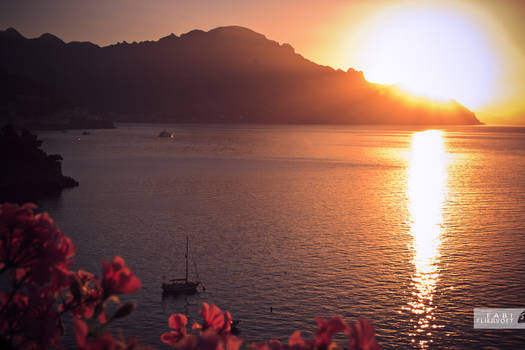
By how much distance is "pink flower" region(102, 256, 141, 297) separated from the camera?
256 cm

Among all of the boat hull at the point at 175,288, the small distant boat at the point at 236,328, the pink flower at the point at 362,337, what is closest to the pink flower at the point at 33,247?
the pink flower at the point at 362,337

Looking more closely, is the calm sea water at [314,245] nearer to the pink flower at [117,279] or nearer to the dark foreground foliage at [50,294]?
the dark foreground foliage at [50,294]

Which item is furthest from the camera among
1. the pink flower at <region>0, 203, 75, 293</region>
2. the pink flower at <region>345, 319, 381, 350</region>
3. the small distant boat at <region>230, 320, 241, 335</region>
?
the small distant boat at <region>230, 320, 241, 335</region>

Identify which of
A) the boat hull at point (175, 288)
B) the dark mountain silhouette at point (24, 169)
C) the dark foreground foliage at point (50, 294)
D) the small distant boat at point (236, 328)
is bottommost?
the small distant boat at point (236, 328)

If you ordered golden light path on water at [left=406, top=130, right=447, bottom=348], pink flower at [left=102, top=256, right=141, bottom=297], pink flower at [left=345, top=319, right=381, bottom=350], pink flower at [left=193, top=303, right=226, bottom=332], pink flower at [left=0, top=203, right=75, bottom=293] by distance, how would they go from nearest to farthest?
pink flower at [left=345, top=319, right=381, bottom=350]
pink flower at [left=102, top=256, right=141, bottom=297]
pink flower at [left=0, top=203, right=75, bottom=293]
pink flower at [left=193, top=303, right=226, bottom=332]
golden light path on water at [left=406, top=130, right=447, bottom=348]

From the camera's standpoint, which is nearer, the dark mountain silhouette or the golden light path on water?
Answer: the golden light path on water

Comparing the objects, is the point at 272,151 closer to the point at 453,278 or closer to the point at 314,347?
the point at 453,278

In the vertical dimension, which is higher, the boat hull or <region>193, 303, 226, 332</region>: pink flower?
<region>193, 303, 226, 332</region>: pink flower

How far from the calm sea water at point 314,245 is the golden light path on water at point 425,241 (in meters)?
0.19

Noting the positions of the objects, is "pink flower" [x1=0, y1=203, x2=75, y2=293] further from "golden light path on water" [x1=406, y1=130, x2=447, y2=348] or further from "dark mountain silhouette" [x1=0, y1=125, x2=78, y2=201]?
"dark mountain silhouette" [x1=0, y1=125, x2=78, y2=201]

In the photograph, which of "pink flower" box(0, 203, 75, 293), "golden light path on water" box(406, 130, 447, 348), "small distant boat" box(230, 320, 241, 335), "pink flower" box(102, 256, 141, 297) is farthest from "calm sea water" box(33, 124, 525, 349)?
"pink flower" box(102, 256, 141, 297)

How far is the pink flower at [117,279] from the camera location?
2.56 metres

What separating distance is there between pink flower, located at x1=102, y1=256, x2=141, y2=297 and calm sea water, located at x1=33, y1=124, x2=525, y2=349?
108ft

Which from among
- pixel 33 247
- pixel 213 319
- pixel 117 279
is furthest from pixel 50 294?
pixel 213 319
